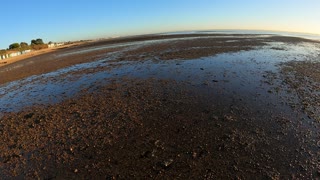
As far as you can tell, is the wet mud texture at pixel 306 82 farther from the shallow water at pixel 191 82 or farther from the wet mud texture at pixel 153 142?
the wet mud texture at pixel 153 142

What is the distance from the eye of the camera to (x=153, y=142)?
7.67m

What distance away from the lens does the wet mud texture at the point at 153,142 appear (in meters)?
6.21

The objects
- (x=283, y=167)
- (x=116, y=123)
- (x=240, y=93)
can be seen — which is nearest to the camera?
(x=283, y=167)

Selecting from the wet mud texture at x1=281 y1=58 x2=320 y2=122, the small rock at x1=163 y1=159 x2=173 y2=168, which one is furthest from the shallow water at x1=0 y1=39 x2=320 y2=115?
the small rock at x1=163 y1=159 x2=173 y2=168

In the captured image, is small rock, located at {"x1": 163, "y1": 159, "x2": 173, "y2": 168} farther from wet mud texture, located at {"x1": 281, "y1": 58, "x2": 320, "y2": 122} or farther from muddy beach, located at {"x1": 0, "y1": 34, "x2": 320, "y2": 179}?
wet mud texture, located at {"x1": 281, "y1": 58, "x2": 320, "y2": 122}

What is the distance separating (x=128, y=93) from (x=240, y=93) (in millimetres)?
6289

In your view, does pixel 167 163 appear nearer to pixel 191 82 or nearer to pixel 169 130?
pixel 169 130

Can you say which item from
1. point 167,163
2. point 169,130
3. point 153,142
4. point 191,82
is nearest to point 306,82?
point 191,82

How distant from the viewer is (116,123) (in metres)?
9.31

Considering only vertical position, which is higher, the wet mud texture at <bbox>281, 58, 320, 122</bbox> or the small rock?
the wet mud texture at <bbox>281, 58, 320, 122</bbox>

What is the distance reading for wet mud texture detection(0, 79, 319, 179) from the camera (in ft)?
20.4

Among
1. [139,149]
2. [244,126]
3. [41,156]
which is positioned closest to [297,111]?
[244,126]

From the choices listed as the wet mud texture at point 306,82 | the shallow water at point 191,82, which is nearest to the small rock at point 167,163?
the shallow water at point 191,82

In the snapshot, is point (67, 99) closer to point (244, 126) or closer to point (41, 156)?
point (41, 156)
